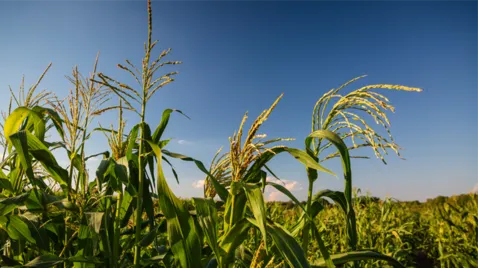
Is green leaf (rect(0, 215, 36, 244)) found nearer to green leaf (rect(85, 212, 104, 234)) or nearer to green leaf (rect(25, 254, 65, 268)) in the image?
green leaf (rect(25, 254, 65, 268))

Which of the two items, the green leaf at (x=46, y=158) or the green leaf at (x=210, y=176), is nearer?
the green leaf at (x=210, y=176)

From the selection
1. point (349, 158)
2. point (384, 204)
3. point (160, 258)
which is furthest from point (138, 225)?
point (384, 204)

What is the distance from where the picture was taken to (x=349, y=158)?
5.09 feet

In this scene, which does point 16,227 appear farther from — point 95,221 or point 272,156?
point 272,156

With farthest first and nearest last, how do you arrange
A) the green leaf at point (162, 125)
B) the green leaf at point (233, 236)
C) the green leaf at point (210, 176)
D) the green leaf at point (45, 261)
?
the green leaf at point (162, 125)
the green leaf at point (45, 261)
the green leaf at point (210, 176)
the green leaf at point (233, 236)

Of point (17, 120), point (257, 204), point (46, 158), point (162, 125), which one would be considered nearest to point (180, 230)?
point (257, 204)

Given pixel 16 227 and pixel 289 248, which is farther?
pixel 16 227

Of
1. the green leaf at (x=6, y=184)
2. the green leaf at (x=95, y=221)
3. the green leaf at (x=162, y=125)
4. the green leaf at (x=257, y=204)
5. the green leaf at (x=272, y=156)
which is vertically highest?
the green leaf at (x=162, y=125)

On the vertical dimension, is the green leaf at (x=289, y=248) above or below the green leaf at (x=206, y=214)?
below

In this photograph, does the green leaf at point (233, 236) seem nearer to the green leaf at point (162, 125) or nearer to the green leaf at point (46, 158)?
the green leaf at point (162, 125)

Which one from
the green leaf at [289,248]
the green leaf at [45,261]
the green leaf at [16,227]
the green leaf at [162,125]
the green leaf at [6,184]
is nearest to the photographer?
the green leaf at [289,248]

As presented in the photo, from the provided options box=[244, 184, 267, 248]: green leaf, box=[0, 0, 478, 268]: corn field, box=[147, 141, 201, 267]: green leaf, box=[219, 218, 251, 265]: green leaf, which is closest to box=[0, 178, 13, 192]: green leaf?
box=[0, 0, 478, 268]: corn field

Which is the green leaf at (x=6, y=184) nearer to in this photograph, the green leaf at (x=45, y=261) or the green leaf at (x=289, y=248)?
the green leaf at (x=45, y=261)

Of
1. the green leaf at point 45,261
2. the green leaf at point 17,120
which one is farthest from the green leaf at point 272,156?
the green leaf at point 17,120
